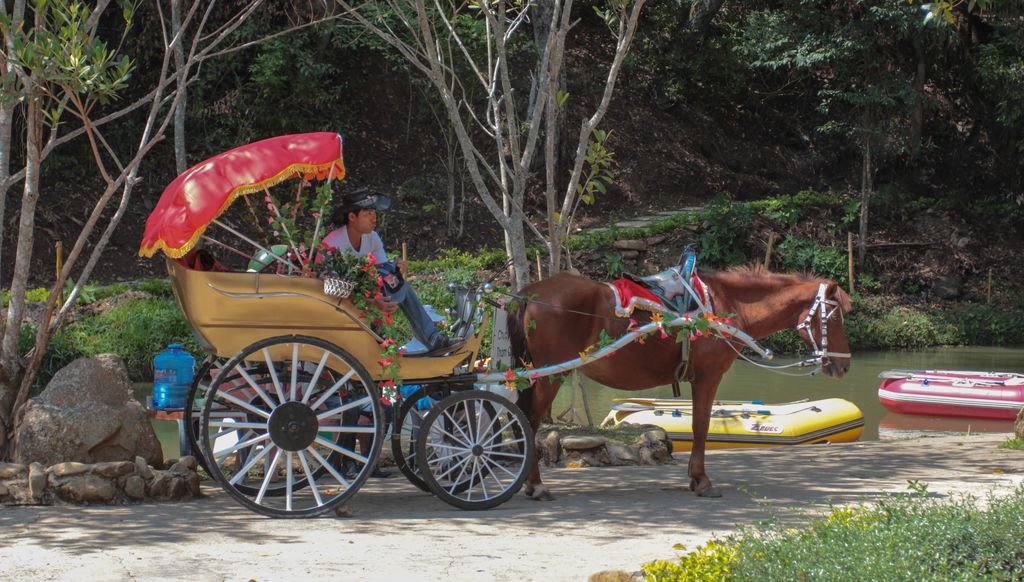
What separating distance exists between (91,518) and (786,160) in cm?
2473

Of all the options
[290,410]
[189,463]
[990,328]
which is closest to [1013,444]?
[290,410]

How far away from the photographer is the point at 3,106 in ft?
28.6

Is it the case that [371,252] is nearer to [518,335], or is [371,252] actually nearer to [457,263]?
[518,335]

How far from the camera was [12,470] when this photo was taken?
24.6 ft

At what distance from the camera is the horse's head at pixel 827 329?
856 cm

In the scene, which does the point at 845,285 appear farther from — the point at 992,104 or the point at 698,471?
the point at 698,471

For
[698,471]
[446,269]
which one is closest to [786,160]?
[446,269]

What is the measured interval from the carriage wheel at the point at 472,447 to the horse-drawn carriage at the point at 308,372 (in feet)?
0.03

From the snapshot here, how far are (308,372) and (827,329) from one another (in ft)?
12.1

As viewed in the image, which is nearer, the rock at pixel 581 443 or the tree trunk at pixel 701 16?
the rock at pixel 581 443

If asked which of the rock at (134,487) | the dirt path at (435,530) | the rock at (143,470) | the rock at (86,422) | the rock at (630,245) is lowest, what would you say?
the dirt path at (435,530)

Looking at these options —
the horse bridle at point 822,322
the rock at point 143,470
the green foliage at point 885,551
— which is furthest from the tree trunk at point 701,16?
the green foliage at point 885,551

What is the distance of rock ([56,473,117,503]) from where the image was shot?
7441 mm

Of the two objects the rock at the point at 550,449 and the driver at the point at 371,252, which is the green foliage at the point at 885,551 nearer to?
the driver at the point at 371,252
